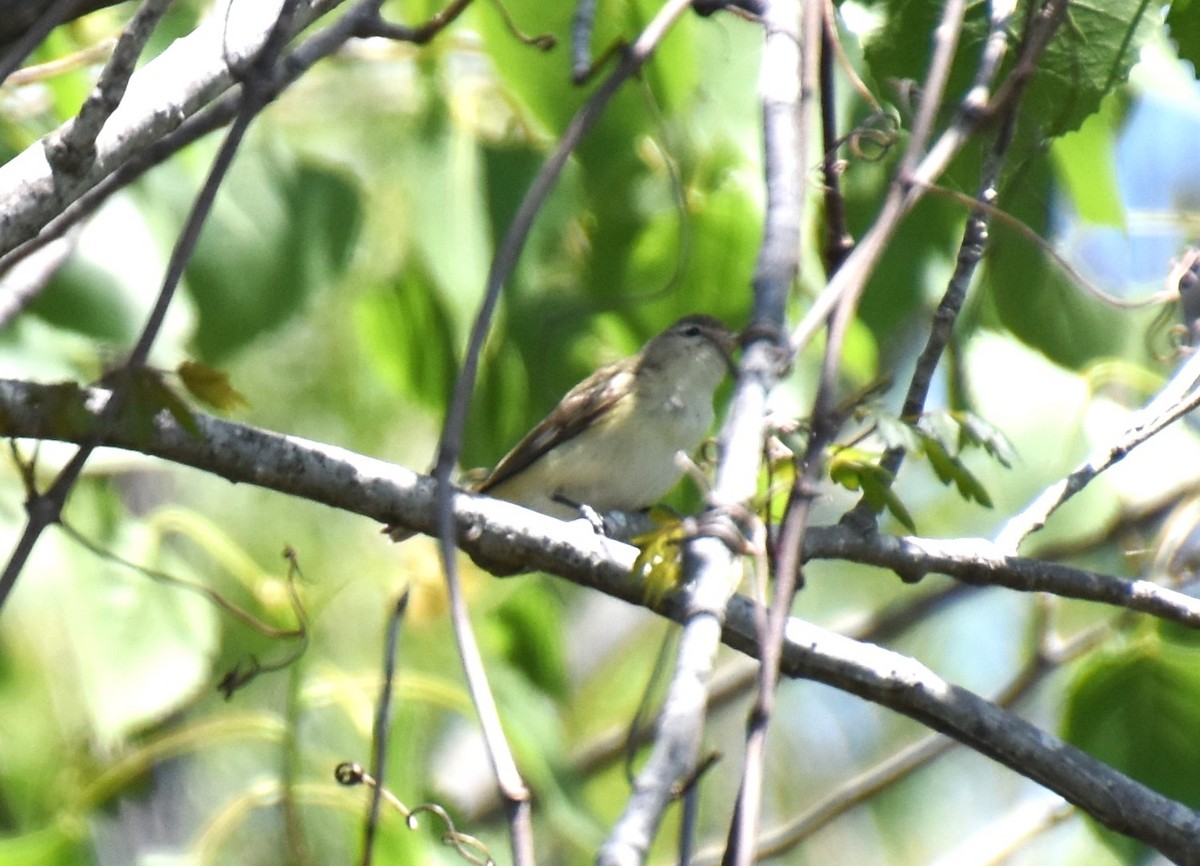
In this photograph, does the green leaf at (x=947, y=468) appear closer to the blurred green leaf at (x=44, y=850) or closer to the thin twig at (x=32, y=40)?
the thin twig at (x=32, y=40)

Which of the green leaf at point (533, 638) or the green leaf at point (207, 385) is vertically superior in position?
the green leaf at point (533, 638)

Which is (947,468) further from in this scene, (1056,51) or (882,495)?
(1056,51)

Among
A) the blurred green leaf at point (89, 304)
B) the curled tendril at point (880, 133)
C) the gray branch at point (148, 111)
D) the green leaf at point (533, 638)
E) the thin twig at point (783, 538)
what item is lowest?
the thin twig at point (783, 538)

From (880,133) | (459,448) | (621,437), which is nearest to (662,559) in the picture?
(459,448)

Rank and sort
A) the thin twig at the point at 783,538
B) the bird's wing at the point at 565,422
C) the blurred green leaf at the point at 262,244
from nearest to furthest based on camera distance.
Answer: the thin twig at the point at 783,538 < the blurred green leaf at the point at 262,244 < the bird's wing at the point at 565,422

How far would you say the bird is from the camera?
4465 millimetres

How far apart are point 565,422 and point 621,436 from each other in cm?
19

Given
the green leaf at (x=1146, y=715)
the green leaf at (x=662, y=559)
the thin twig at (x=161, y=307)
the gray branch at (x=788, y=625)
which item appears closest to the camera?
the thin twig at (x=161, y=307)

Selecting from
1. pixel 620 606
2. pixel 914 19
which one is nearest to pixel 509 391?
pixel 914 19

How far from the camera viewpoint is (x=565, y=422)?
4.60 m

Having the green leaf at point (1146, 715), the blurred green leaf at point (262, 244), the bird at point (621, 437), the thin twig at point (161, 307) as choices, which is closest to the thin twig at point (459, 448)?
the thin twig at point (161, 307)

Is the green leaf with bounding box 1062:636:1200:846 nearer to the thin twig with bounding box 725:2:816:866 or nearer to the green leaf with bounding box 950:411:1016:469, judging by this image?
the green leaf with bounding box 950:411:1016:469

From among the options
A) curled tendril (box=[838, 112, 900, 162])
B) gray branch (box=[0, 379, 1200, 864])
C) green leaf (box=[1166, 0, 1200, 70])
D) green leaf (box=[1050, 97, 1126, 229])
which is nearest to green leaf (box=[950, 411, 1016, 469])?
gray branch (box=[0, 379, 1200, 864])

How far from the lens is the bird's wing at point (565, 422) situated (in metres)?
4.57
